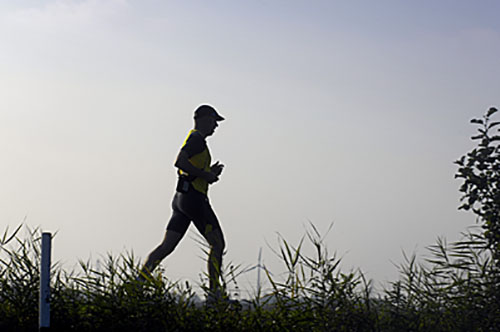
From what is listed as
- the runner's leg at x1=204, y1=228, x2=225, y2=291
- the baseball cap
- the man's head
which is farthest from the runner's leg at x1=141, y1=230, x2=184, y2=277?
the baseball cap

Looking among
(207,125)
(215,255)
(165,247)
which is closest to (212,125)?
(207,125)

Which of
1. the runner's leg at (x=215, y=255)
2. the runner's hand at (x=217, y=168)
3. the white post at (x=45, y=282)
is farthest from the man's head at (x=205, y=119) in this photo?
the white post at (x=45, y=282)

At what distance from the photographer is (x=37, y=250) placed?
22.1ft

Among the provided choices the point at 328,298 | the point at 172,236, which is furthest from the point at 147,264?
the point at 328,298

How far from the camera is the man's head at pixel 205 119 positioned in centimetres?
Answer: 767

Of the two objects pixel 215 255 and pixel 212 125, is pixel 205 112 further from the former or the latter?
pixel 215 255

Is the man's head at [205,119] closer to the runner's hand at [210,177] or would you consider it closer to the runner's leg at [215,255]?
the runner's hand at [210,177]

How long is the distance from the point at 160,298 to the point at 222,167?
6.05 ft

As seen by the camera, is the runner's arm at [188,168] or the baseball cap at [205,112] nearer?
the runner's arm at [188,168]

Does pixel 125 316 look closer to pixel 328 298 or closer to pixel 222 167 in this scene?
pixel 328 298

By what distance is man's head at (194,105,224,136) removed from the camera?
302 inches

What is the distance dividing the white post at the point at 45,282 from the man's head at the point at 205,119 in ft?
8.84

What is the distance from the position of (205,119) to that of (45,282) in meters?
2.76

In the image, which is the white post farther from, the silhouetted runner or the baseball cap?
the baseball cap
